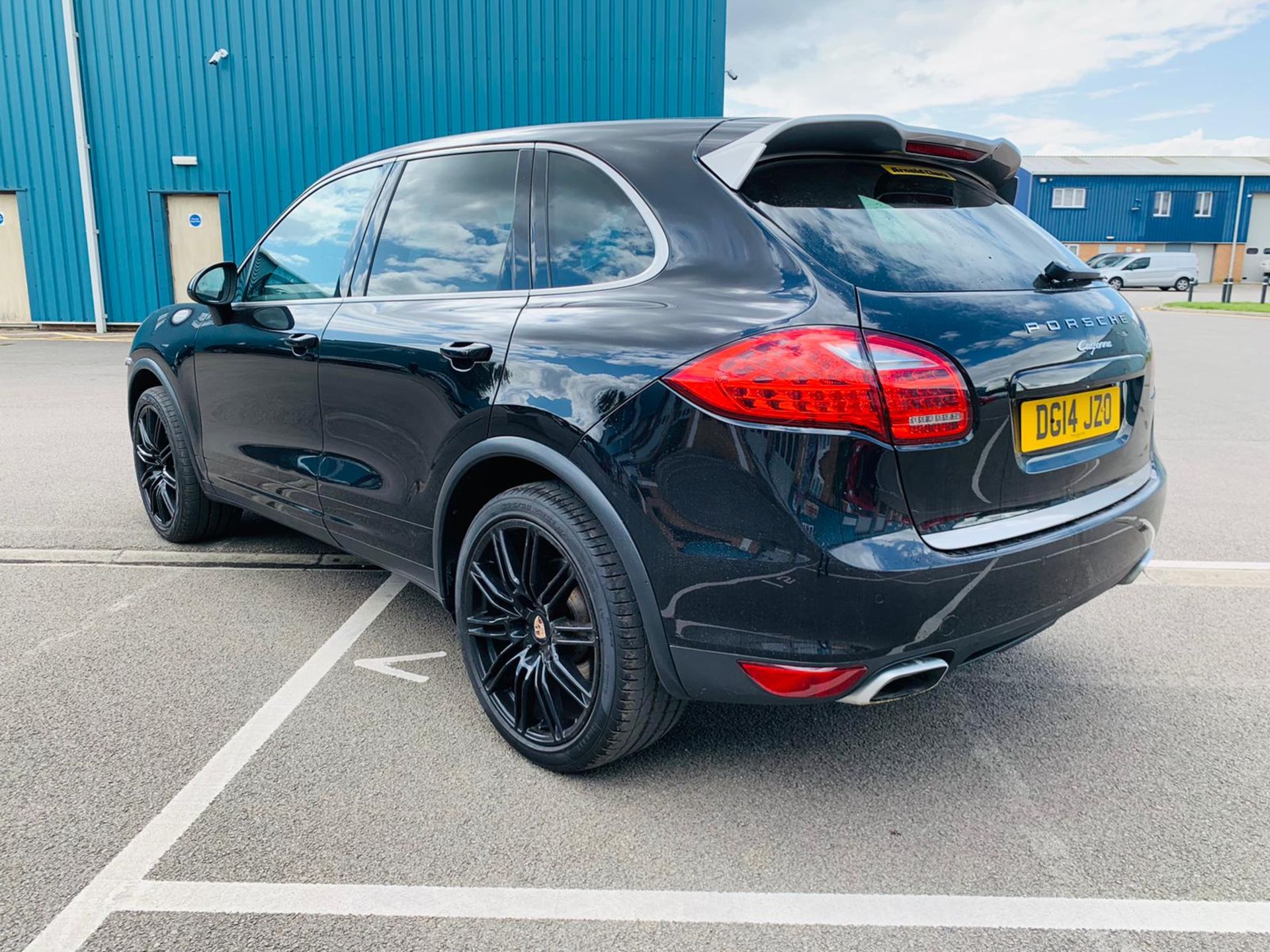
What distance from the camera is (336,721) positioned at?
9.74 ft

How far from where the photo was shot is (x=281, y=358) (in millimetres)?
3566

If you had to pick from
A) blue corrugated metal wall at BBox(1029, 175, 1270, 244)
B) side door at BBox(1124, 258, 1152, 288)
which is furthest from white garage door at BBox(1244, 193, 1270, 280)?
side door at BBox(1124, 258, 1152, 288)

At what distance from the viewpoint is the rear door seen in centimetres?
217

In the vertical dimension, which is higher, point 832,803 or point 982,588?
point 982,588

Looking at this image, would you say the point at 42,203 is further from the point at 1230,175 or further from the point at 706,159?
the point at 1230,175

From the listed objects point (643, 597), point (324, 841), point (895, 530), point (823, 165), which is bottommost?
point (324, 841)

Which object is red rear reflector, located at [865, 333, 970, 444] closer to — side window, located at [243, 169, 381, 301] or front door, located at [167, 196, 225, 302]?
side window, located at [243, 169, 381, 301]

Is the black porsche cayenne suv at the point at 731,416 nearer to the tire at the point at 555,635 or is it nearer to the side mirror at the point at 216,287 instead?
the tire at the point at 555,635

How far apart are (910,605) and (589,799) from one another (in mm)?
1017

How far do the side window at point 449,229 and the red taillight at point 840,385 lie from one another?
0.94 meters

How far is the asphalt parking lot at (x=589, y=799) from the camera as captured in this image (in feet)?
6.84

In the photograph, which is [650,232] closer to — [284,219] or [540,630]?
[540,630]

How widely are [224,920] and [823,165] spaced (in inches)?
85.9

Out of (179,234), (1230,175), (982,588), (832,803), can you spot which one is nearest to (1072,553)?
(982,588)
